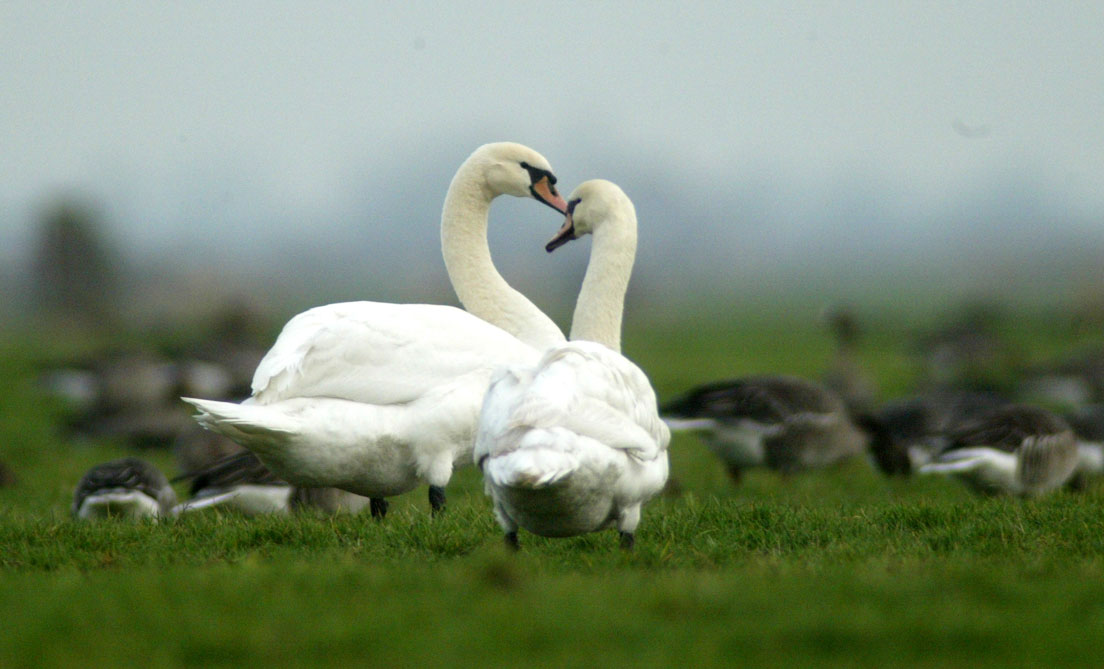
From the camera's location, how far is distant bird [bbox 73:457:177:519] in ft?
28.1

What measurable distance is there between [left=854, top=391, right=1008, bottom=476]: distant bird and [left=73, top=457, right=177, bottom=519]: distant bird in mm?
7448

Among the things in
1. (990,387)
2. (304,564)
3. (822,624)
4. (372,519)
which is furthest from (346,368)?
(990,387)

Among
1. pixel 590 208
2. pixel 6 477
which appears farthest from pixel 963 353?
pixel 590 208

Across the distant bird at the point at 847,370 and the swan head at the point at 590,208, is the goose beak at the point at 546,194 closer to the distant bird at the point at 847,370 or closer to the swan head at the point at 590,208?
the swan head at the point at 590,208

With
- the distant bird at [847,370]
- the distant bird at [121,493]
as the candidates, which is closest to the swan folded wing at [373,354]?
the distant bird at [121,493]

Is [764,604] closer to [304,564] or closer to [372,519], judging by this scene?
[304,564]

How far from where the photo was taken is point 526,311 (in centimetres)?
846

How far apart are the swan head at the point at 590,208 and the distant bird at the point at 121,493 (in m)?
3.35

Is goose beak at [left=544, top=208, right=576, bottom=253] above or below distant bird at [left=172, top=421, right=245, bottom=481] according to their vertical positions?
above

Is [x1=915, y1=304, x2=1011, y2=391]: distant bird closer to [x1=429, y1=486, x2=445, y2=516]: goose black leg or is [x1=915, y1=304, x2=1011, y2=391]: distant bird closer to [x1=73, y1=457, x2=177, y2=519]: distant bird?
[x1=73, y1=457, x2=177, y2=519]: distant bird

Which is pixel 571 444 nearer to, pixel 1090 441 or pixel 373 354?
pixel 373 354

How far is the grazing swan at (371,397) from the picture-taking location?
6.49 m

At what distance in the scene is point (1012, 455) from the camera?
996 centimetres

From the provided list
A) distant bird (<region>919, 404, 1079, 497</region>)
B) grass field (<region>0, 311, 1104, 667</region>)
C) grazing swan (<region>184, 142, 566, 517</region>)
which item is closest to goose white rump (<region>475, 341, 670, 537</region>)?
grass field (<region>0, 311, 1104, 667</region>)
